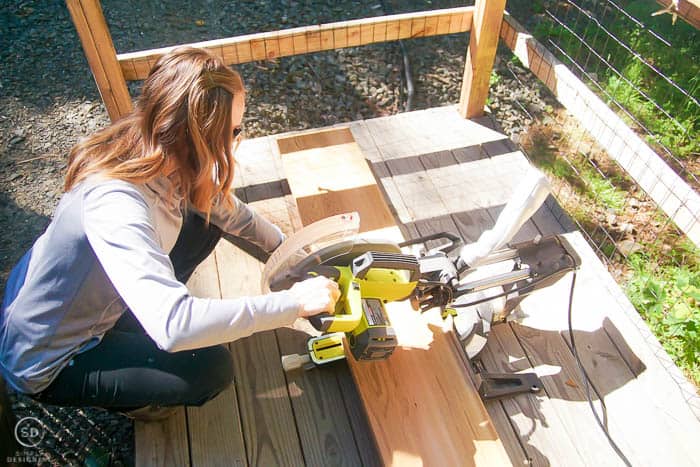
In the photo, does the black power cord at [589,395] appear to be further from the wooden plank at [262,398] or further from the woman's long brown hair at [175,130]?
the woman's long brown hair at [175,130]

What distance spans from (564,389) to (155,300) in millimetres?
1652

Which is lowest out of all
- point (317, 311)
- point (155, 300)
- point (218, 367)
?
point (218, 367)

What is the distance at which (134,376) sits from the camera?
1.75 m

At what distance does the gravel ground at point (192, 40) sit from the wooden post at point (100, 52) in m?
0.98

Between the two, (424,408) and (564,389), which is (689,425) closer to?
(564,389)

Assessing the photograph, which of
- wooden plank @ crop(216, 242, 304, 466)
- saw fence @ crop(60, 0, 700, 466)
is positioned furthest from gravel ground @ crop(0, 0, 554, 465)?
wooden plank @ crop(216, 242, 304, 466)

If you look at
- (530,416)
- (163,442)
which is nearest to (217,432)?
(163,442)

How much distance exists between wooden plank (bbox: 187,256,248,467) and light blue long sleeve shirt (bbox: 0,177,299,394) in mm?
524

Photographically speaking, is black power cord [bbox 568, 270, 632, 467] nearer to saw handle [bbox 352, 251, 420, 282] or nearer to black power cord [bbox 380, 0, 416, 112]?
saw handle [bbox 352, 251, 420, 282]

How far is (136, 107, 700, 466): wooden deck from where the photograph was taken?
6.61ft

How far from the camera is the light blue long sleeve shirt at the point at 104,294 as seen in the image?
1467mm

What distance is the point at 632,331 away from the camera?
2406 millimetres

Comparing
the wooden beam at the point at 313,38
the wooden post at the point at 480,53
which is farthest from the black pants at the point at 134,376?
the wooden post at the point at 480,53

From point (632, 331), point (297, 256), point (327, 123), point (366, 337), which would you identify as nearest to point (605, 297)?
point (632, 331)
